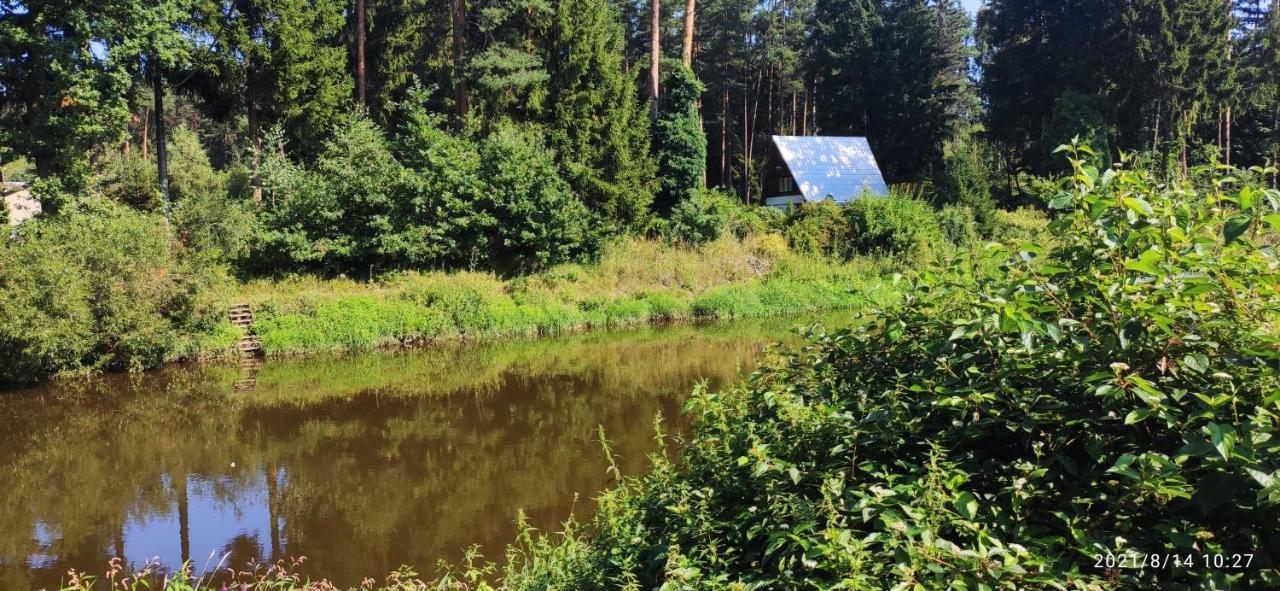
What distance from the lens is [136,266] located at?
1588 centimetres

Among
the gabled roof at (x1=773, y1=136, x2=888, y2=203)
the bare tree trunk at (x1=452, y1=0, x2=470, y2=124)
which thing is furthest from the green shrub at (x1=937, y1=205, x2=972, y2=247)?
the bare tree trunk at (x1=452, y1=0, x2=470, y2=124)

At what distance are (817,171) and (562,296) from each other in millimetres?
15472

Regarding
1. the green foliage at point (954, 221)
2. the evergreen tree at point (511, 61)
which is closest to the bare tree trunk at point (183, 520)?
the evergreen tree at point (511, 61)

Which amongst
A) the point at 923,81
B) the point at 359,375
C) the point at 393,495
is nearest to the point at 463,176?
the point at 359,375

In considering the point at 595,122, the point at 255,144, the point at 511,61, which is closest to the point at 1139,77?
the point at 595,122

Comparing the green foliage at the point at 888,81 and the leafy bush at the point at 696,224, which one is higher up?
the green foliage at the point at 888,81

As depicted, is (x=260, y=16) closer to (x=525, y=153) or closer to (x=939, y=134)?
(x=525, y=153)

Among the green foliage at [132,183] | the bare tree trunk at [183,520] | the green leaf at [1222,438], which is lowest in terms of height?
the bare tree trunk at [183,520]

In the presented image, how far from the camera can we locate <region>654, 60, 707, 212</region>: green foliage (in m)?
28.8

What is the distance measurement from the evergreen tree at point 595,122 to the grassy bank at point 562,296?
195 centimetres

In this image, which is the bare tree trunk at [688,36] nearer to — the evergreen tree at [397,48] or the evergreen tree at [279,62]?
the evergreen tree at [397,48]

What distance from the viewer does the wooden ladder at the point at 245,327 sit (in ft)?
57.7

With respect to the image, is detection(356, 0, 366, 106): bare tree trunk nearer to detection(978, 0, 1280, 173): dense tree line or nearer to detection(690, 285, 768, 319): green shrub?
detection(690, 285, 768, 319): green shrub

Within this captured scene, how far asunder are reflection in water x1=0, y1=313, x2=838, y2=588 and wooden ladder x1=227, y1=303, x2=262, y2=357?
3.61ft
